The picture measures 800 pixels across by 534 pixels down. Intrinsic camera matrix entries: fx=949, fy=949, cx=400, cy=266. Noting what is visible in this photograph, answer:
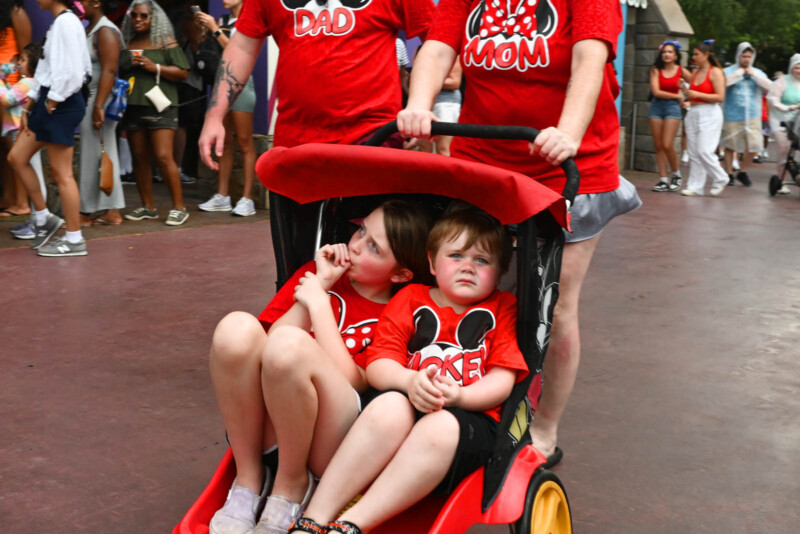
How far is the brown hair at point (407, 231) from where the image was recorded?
2.66 m

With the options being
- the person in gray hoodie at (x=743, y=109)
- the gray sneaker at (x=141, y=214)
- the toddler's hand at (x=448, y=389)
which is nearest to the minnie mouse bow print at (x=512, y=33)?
the toddler's hand at (x=448, y=389)

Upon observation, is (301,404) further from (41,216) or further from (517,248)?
(41,216)

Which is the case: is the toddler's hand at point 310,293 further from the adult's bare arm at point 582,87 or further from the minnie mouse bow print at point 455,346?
the adult's bare arm at point 582,87

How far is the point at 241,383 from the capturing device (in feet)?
7.79

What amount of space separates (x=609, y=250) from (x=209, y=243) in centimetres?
324

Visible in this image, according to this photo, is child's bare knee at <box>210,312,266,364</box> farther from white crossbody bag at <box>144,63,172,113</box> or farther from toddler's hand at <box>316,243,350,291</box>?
white crossbody bag at <box>144,63,172,113</box>

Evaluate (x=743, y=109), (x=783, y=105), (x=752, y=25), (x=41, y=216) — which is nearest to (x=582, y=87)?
(x=41, y=216)

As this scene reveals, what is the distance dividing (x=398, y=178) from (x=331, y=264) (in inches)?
12.9

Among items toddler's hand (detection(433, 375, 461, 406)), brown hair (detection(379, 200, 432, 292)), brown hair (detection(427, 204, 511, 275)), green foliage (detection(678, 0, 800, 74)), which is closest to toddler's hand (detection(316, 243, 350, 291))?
brown hair (detection(379, 200, 432, 292))

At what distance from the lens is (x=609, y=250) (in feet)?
25.6

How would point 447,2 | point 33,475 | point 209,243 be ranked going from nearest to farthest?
1. point 447,2
2. point 33,475
3. point 209,243

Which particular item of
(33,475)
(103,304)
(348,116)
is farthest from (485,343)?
(103,304)

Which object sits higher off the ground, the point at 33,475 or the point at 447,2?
the point at 447,2

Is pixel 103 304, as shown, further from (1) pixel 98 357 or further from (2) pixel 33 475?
(2) pixel 33 475
